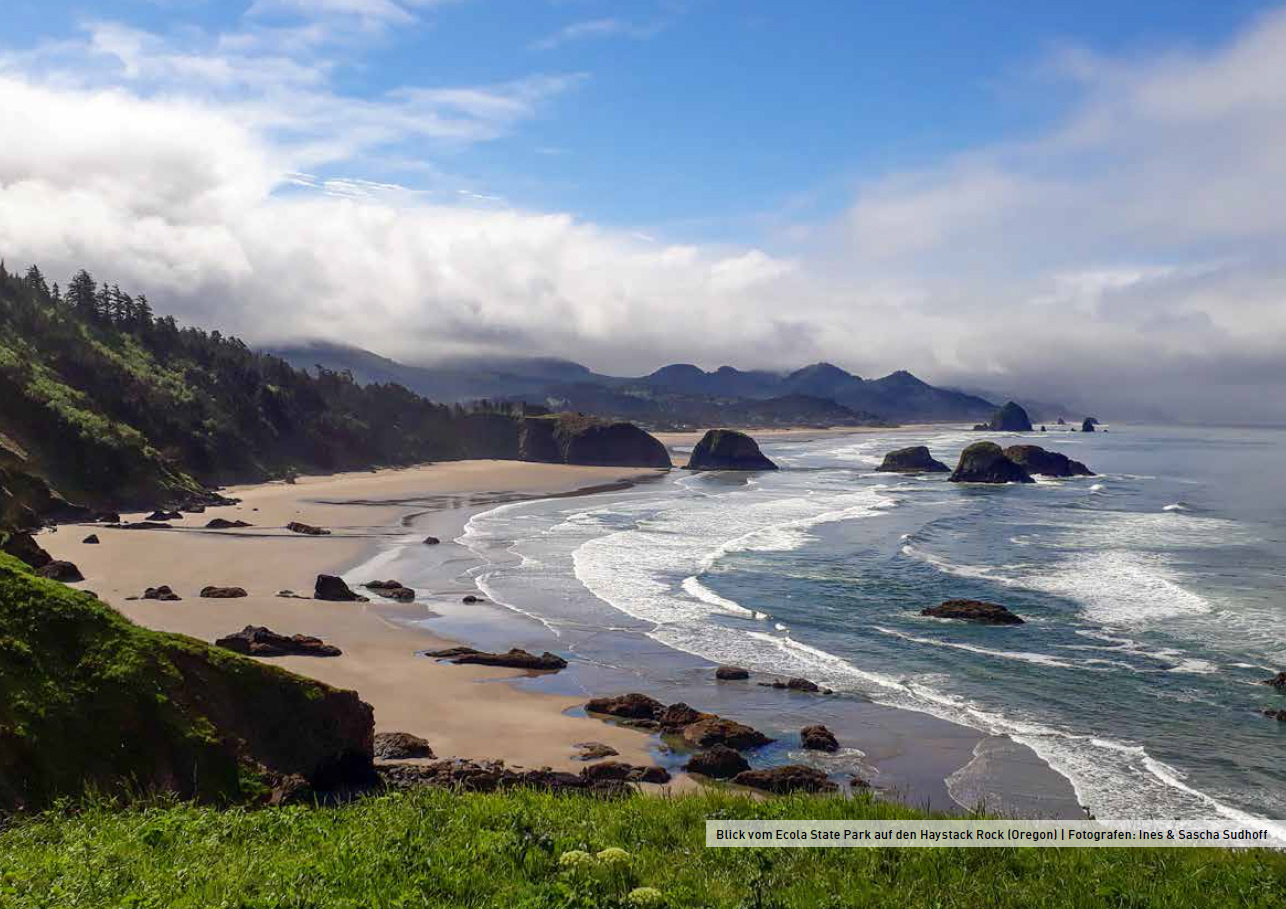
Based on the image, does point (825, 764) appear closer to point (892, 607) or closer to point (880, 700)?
point (880, 700)

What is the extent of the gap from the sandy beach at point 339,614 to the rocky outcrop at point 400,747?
1.81 ft

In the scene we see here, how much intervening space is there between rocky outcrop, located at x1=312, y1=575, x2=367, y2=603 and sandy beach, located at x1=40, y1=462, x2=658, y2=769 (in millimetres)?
752

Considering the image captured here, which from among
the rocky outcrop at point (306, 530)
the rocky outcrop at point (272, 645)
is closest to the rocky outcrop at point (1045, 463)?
the rocky outcrop at point (306, 530)

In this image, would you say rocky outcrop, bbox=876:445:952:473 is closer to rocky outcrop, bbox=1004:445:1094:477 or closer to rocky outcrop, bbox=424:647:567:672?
rocky outcrop, bbox=1004:445:1094:477

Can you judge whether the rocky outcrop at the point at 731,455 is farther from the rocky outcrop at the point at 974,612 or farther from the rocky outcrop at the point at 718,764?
the rocky outcrop at the point at 718,764

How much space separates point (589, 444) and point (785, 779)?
109 metres

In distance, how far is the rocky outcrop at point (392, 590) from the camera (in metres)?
35.9

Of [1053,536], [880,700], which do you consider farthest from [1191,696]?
[1053,536]

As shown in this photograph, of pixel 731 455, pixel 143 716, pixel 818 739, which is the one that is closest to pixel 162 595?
pixel 143 716

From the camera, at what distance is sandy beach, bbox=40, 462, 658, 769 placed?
802 inches

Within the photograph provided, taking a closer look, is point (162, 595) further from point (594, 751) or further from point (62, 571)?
point (594, 751)

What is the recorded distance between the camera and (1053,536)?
178ft

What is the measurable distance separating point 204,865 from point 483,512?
60366 mm

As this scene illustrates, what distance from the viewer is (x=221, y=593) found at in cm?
3391
